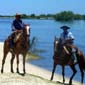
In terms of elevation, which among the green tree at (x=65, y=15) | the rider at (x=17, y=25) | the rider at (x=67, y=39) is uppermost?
the rider at (x=17, y=25)

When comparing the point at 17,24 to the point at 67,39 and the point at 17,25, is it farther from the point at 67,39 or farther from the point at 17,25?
the point at 67,39

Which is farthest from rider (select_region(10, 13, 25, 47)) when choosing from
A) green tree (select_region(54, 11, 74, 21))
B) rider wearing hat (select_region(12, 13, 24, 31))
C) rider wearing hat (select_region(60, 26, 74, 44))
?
green tree (select_region(54, 11, 74, 21))

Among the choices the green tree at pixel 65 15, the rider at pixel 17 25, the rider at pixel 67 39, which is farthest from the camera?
the green tree at pixel 65 15

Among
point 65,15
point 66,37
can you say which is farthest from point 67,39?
point 65,15

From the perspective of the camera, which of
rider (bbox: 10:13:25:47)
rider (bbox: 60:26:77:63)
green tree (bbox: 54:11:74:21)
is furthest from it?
green tree (bbox: 54:11:74:21)

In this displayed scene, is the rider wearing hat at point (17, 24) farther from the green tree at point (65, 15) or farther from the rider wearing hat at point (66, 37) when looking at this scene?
the green tree at point (65, 15)

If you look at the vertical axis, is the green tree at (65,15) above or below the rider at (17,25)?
below

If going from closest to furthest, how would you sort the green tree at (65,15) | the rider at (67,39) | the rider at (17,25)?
the rider at (67,39), the rider at (17,25), the green tree at (65,15)

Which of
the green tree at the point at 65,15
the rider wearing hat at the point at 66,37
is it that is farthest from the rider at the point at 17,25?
the green tree at the point at 65,15

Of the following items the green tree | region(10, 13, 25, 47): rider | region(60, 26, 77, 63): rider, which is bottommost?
the green tree

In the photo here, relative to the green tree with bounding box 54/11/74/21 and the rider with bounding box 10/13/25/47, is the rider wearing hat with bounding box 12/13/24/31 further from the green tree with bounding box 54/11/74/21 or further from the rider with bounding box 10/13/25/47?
the green tree with bounding box 54/11/74/21

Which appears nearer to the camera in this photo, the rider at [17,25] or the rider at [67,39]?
the rider at [67,39]

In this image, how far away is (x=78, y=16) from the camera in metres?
184

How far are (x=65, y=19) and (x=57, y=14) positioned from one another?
467cm
